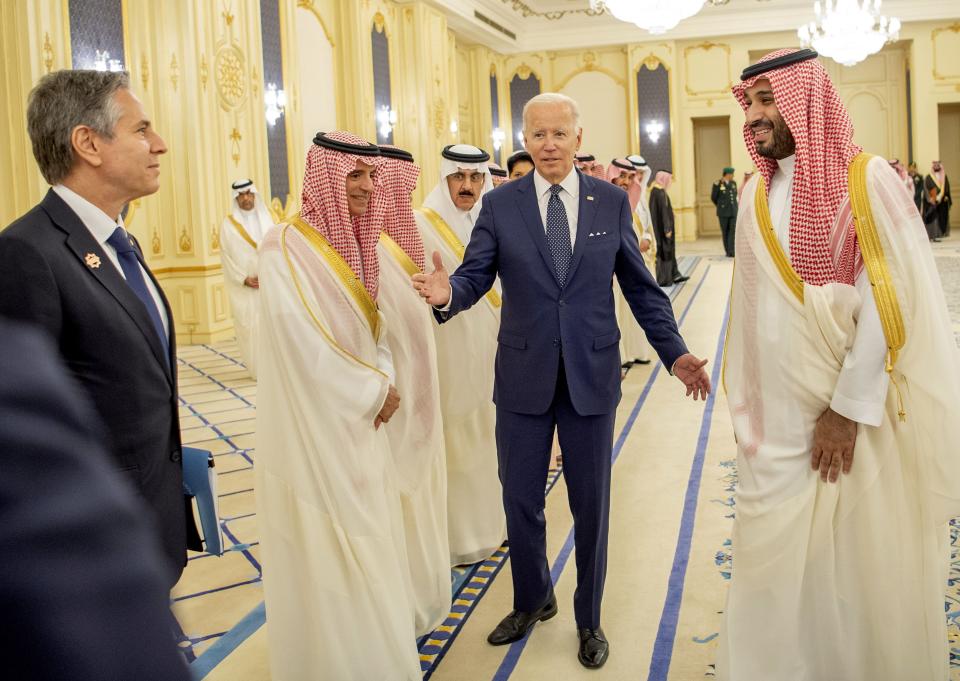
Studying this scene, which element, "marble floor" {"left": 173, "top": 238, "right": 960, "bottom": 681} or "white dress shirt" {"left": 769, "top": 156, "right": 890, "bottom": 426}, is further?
"marble floor" {"left": 173, "top": 238, "right": 960, "bottom": 681}

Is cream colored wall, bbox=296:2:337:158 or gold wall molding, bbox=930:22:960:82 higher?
gold wall molding, bbox=930:22:960:82

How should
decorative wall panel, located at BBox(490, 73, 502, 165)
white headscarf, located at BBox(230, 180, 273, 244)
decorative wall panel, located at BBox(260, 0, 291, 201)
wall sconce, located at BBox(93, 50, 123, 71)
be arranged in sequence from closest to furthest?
white headscarf, located at BBox(230, 180, 273, 244) < wall sconce, located at BBox(93, 50, 123, 71) < decorative wall panel, located at BBox(260, 0, 291, 201) < decorative wall panel, located at BBox(490, 73, 502, 165)

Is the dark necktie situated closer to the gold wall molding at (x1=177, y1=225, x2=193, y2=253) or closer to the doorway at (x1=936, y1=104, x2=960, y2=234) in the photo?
the gold wall molding at (x1=177, y1=225, x2=193, y2=253)

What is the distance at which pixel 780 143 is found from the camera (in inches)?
91.2

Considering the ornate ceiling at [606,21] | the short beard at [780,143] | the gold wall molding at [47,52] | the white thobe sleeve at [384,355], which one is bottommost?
the white thobe sleeve at [384,355]

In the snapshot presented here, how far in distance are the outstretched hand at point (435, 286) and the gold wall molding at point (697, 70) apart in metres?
17.7

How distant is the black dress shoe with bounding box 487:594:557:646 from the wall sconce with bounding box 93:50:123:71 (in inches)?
268

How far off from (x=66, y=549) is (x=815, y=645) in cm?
224

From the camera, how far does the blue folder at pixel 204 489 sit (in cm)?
194

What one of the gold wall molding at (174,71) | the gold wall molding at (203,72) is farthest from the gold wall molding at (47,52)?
the gold wall molding at (203,72)

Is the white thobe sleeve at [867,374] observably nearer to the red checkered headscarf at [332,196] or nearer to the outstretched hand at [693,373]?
the outstretched hand at [693,373]

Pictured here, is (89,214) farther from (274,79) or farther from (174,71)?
(274,79)

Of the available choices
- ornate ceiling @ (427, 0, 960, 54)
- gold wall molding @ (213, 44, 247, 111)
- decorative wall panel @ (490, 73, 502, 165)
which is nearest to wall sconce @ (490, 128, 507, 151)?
decorative wall panel @ (490, 73, 502, 165)

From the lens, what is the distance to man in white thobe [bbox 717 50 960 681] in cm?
215
